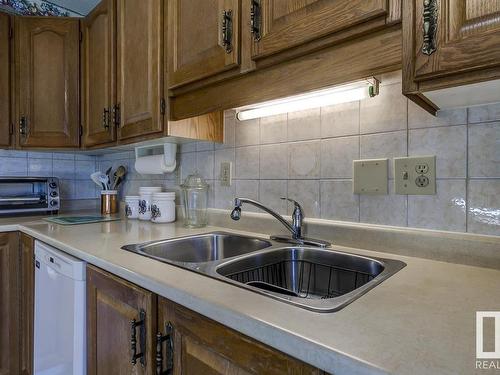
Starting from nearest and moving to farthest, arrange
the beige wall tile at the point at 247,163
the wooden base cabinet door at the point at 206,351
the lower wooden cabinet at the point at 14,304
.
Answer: the wooden base cabinet door at the point at 206,351
the beige wall tile at the point at 247,163
the lower wooden cabinet at the point at 14,304

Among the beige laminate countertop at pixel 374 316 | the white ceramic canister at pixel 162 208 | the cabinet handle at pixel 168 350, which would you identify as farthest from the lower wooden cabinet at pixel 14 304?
the cabinet handle at pixel 168 350

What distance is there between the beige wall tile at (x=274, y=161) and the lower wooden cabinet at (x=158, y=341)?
27.2 inches

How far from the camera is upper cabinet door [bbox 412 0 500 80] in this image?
0.55 metres

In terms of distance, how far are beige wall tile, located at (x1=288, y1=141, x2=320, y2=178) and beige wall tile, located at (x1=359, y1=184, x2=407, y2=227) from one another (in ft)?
0.69

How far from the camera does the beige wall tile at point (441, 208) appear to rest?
86 centimetres

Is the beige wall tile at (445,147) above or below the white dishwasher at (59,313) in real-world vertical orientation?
above

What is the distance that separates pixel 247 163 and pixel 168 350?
83cm

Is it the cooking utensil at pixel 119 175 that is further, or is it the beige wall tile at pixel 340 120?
the cooking utensil at pixel 119 175

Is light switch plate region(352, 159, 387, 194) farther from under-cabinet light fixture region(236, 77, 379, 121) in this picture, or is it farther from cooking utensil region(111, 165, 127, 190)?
cooking utensil region(111, 165, 127, 190)

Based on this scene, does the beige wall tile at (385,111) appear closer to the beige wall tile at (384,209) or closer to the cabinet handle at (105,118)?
the beige wall tile at (384,209)

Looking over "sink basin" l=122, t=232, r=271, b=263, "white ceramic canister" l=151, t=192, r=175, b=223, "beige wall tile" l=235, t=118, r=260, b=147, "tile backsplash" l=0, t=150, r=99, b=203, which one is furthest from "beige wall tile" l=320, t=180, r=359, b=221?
"tile backsplash" l=0, t=150, r=99, b=203

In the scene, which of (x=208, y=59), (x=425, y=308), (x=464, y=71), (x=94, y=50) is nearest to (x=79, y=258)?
(x=208, y=59)

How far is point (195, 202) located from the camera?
1.55m

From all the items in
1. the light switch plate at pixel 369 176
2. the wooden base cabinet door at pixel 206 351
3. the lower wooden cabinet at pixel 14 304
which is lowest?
the lower wooden cabinet at pixel 14 304
